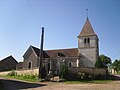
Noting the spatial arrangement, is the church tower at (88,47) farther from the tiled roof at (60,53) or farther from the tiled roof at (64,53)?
the tiled roof at (60,53)

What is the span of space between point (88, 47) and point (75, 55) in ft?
12.0

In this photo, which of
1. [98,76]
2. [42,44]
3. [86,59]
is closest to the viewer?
[98,76]

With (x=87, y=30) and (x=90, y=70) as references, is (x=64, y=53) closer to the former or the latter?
(x=87, y=30)

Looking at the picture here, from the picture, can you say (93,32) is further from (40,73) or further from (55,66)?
(40,73)

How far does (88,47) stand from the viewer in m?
45.4

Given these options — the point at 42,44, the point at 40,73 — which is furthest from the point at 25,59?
the point at 40,73

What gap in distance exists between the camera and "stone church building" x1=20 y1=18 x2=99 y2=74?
146ft

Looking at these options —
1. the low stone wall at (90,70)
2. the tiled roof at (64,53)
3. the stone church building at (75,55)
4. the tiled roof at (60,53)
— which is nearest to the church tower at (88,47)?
the stone church building at (75,55)

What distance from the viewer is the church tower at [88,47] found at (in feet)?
145

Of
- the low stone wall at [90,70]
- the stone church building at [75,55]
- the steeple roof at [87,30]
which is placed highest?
the steeple roof at [87,30]

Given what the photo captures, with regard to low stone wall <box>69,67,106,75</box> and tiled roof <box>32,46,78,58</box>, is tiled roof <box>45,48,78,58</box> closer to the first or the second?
tiled roof <box>32,46,78,58</box>

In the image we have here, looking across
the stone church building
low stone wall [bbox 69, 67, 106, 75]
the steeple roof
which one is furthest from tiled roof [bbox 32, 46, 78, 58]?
low stone wall [bbox 69, 67, 106, 75]

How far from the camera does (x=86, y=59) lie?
44.6 metres

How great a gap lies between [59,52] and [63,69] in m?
12.9
